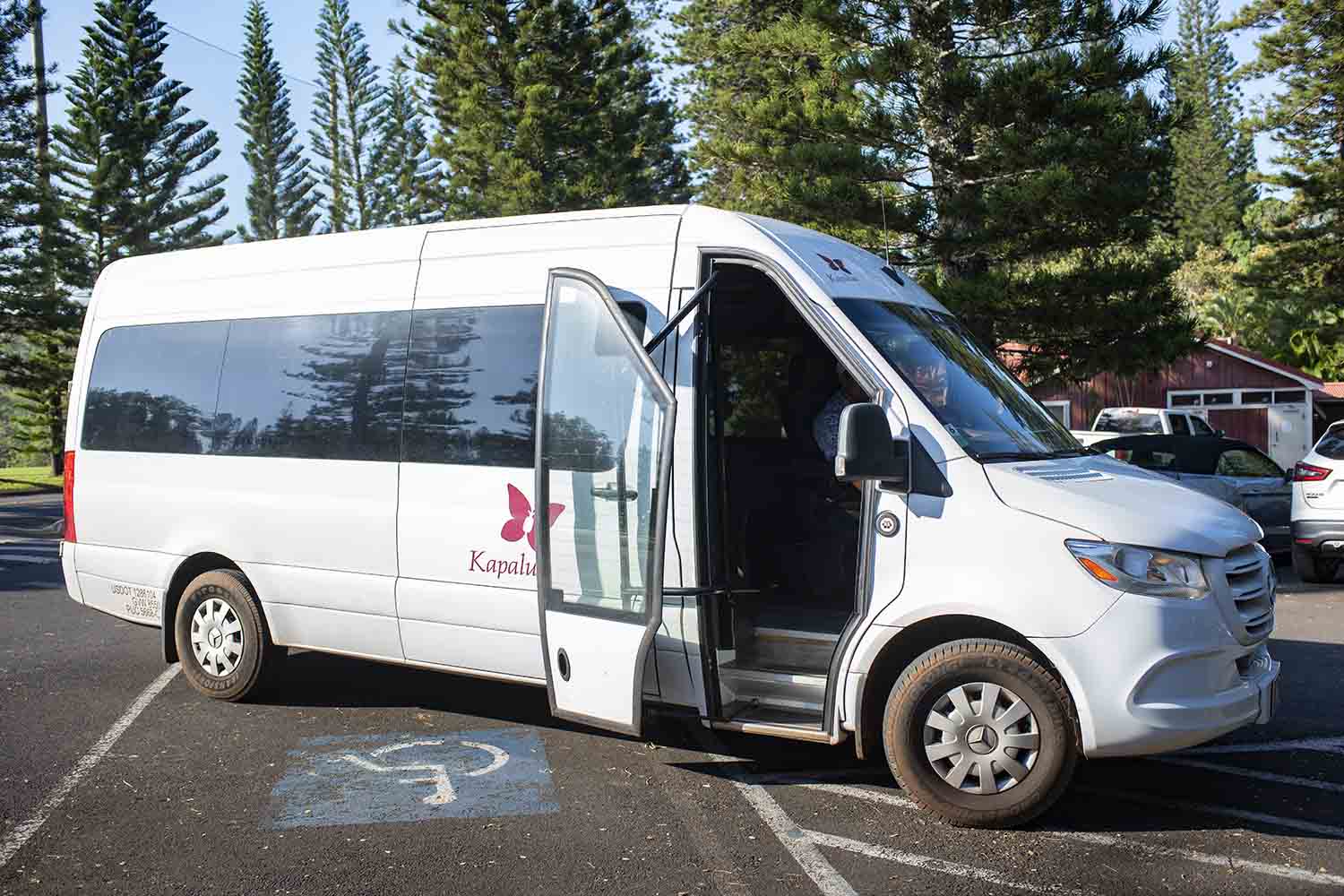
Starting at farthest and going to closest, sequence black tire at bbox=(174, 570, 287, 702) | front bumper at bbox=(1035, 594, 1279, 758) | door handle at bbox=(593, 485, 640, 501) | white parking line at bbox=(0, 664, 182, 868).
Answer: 1. black tire at bbox=(174, 570, 287, 702)
2. door handle at bbox=(593, 485, 640, 501)
3. white parking line at bbox=(0, 664, 182, 868)
4. front bumper at bbox=(1035, 594, 1279, 758)

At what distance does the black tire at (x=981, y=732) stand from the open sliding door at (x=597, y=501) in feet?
3.72

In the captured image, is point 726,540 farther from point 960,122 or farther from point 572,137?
point 572,137

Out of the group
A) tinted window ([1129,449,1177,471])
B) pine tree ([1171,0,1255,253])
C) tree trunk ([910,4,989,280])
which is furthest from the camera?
pine tree ([1171,0,1255,253])

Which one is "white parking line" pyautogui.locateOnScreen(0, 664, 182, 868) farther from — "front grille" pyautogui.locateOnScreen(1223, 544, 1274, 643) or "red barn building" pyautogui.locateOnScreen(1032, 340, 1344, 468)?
"red barn building" pyautogui.locateOnScreen(1032, 340, 1344, 468)

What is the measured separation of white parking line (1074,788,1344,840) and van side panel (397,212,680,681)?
270 cm

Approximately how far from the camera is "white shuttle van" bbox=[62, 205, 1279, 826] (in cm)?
523

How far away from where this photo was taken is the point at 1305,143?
1201 inches

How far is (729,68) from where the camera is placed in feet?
110

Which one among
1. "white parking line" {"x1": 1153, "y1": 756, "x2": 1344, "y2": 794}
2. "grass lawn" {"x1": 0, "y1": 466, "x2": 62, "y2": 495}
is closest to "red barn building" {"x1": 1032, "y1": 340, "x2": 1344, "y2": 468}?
"grass lawn" {"x1": 0, "y1": 466, "x2": 62, "y2": 495}

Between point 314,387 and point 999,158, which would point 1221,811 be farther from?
point 999,158

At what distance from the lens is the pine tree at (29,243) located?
3312 centimetres

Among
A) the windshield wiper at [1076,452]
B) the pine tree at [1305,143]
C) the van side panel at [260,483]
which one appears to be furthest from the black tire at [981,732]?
the pine tree at [1305,143]

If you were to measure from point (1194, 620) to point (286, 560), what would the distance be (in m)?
4.72

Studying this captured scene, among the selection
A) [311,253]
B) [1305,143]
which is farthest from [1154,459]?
[1305,143]
